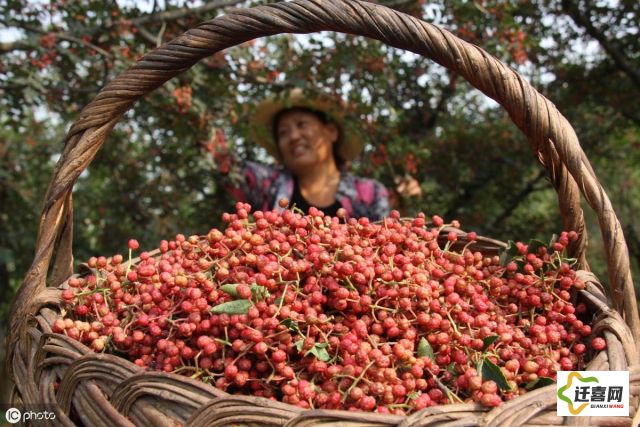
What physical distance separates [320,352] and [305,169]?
211cm

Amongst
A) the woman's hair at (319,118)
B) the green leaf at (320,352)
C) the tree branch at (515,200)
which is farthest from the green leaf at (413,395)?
the tree branch at (515,200)

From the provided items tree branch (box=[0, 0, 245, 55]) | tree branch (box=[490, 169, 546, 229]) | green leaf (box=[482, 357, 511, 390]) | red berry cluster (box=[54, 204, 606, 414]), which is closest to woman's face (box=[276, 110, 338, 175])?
tree branch (box=[0, 0, 245, 55])

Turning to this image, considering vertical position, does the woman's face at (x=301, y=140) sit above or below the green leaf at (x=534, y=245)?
above

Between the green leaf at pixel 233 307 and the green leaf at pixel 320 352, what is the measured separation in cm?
11

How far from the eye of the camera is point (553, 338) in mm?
875

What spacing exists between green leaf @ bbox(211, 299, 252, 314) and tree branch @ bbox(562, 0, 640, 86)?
3051 mm

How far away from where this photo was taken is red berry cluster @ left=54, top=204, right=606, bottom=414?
0.78 meters

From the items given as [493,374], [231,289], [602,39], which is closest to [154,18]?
[231,289]

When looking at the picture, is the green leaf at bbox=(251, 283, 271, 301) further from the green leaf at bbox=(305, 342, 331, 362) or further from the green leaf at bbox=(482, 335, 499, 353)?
the green leaf at bbox=(482, 335, 499, 353)

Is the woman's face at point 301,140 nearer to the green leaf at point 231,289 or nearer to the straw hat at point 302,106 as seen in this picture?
the straw hat at point 302,106

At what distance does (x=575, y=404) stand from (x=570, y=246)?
389 mm

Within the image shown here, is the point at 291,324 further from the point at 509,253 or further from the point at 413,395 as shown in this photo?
the point at 509,253

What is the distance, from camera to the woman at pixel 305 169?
2766mm

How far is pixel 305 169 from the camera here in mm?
2848
